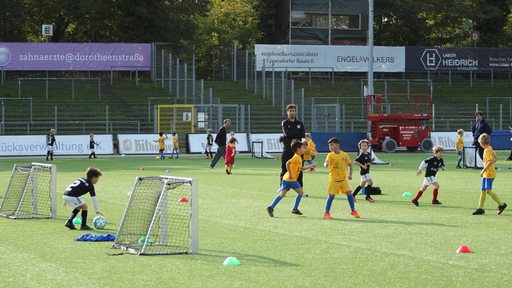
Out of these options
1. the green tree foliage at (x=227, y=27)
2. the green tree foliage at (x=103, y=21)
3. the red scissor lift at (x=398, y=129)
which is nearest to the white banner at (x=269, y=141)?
the red scissor lift at (x=398, y=129)

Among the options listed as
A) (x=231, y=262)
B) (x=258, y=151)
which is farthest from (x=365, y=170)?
(x=258, y=151)

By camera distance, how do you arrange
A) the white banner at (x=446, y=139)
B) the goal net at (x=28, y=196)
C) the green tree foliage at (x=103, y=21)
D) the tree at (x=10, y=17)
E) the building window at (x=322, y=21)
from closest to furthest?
the goal net at (x=28, y=196), the white banner at (x=446, y=139), the tree at (x=10, y=17), the building window at (x=322, y=21), the green tree foliage at (x=103, y=21)

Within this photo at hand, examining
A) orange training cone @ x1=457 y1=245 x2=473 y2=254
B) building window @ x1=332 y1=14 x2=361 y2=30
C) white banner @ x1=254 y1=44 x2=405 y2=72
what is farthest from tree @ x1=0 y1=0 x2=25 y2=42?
orange training cone @ x1=457 y1=245 x2=473 y2=254

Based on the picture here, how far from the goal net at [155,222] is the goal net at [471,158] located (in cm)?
1980

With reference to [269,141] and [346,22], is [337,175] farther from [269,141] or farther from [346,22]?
[346,22]

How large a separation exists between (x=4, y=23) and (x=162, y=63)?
44.1ft

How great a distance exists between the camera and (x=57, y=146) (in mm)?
46500

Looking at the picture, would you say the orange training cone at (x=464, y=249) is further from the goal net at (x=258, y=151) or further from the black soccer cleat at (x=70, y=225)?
the goal net at (x=258, y=151)

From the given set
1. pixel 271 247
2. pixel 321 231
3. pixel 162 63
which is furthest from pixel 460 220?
pixel 162 63

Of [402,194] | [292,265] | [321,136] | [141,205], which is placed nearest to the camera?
[292,265]

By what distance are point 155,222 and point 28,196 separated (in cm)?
753

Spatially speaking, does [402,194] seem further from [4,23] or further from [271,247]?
[4,23]

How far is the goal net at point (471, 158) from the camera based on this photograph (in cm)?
3339

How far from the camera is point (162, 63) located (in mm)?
58594
